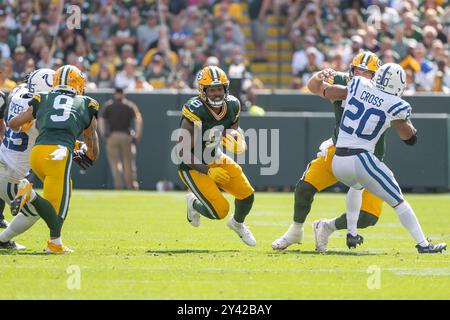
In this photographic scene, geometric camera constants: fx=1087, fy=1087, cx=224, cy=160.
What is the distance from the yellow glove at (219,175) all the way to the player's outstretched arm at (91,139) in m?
1.05

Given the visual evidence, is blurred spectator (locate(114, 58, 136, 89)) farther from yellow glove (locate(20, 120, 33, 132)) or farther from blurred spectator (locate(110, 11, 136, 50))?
yellow glove (locate(20, 120, 33, 132))

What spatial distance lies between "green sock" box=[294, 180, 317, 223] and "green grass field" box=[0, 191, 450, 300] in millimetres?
331

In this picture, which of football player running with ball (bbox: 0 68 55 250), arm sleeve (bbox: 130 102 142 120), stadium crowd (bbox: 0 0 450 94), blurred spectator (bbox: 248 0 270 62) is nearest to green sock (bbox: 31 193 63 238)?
football player running with ball (bbox: 0 68 55 250)

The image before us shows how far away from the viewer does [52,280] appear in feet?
24.2

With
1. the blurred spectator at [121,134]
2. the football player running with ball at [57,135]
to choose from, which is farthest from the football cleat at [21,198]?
the blurred spectator at [121,134]

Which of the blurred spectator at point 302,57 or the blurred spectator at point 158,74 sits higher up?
the blurred spectator at point 302,57

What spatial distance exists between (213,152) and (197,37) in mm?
9562

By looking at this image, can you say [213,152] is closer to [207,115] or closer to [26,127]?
[207,115]

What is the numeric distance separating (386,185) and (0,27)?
437 inches

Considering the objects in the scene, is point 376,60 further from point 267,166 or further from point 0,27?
point 0,27

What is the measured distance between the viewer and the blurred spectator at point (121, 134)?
698 inches

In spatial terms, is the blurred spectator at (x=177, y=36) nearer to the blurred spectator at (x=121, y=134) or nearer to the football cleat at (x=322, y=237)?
the blurred spectator at (x=121, y=134)

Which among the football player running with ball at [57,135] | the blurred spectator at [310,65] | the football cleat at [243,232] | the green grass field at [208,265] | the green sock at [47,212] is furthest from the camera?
the blurred spectator at [310,65]
